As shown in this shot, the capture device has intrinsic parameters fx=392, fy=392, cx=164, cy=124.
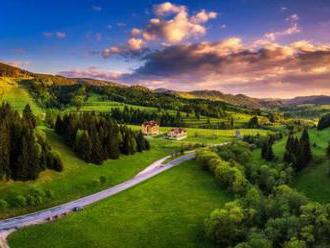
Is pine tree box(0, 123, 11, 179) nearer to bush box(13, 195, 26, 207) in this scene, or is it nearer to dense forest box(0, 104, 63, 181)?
dense forest box(0, 104, 63, 181)

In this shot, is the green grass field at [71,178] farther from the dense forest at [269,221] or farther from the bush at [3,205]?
the dense forest at [269,221]

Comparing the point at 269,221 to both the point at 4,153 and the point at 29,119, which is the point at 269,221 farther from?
the point at 29,119

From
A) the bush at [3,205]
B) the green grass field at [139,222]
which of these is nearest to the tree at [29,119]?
the bush at [3,205]

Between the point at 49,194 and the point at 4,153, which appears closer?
the point at 49,194

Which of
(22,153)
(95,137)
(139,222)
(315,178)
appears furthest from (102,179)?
(315,178)

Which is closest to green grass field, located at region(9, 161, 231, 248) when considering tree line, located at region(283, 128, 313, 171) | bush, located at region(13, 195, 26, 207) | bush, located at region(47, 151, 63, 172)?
bush, located at region(13, 195, 26, 207)

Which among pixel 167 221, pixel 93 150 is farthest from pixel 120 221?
pixel 93 150
